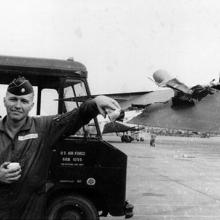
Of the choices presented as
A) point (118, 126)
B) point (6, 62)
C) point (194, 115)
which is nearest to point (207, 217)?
point (6, 62)

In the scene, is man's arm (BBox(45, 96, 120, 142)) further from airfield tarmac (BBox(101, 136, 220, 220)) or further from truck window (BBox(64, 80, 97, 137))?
airfield tarmac (BBox(101, 136, 220, 220))

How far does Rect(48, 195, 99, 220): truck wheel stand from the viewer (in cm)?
707

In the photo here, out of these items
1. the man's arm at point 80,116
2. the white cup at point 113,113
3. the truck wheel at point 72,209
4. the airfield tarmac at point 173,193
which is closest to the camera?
the white cup at point 113,113

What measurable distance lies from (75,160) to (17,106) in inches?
163

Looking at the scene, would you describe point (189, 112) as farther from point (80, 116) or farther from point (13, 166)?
point (13, 166)

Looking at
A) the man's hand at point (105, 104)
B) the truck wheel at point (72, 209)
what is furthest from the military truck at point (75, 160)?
the man's hand at point (105, 104)

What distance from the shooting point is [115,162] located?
23.7ft

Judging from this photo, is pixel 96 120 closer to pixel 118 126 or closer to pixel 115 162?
pixel 115 162

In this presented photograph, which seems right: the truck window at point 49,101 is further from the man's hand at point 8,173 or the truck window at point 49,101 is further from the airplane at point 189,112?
the man's hand at point 8,173

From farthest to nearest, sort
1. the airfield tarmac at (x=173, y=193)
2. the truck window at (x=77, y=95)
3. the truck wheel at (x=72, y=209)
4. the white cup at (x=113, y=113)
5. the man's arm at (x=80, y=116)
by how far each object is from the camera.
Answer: the airfield tarmac at (x=173, y=193) < the truck window at (x=77, y=95) < the truck wheel at (x=72, y=209) < the man's arm at (x=80, y=116) < the white cup at (x=113, y=113)

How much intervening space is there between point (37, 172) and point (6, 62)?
4222mm

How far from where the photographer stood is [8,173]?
2.89m

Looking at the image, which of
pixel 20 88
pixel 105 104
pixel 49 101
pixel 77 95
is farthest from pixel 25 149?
pixel 49 101

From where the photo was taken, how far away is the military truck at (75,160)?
7109mm
